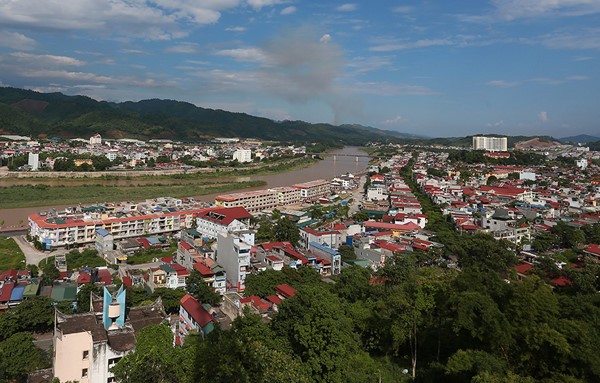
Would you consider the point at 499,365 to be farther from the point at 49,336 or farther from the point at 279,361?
the point at 49,336

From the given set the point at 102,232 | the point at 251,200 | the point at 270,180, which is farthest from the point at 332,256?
the point at 270,180

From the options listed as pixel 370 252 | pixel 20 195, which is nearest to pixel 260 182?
pixel 20 195

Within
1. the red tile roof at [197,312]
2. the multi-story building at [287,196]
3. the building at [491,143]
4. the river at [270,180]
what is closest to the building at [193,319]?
the red tile roof at [197,312]

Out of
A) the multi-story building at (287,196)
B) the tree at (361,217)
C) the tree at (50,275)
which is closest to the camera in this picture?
the tree at (50,275)

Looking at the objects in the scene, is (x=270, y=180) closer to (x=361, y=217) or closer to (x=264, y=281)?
(x=361, y=217)

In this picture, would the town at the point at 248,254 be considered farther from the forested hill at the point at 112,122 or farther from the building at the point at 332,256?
the forested hill at the point at 112,122

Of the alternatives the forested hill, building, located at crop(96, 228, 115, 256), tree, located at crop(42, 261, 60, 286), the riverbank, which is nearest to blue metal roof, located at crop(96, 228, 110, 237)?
building, located at crop(96, 228, 115, 256)
